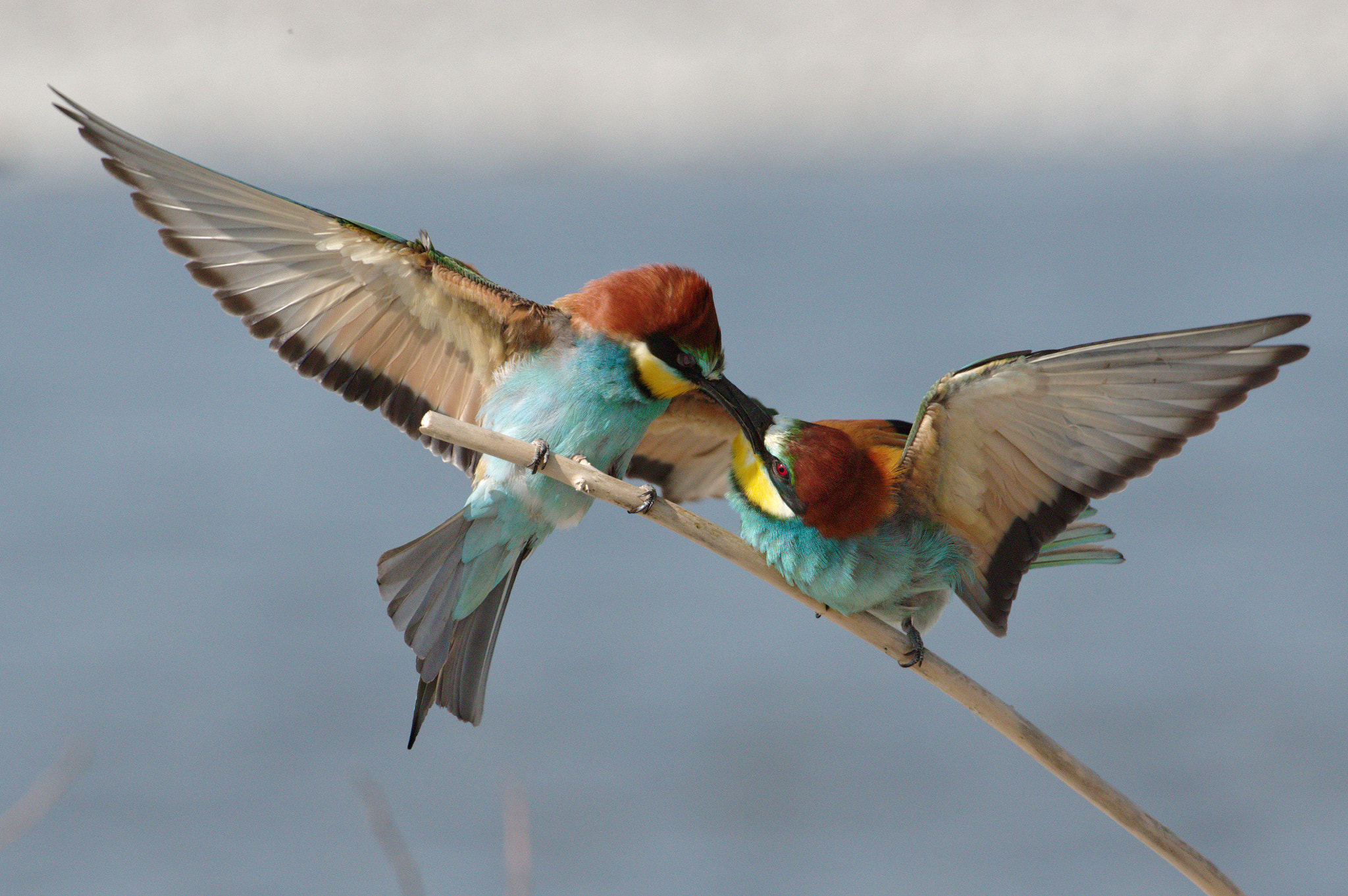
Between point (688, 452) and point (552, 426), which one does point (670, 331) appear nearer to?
point (552, 426)

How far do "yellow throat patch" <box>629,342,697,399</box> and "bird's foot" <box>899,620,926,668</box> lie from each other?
1.50 ft

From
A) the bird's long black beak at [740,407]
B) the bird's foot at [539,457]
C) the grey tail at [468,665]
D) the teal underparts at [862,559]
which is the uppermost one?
the bird's long black beak at [740,407]

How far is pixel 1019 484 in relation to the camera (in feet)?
5.25

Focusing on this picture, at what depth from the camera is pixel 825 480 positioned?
1608 mm

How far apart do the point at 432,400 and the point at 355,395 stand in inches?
4.6

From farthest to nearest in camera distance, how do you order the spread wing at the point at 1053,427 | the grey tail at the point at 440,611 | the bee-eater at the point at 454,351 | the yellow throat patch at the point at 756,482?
the grey tail at the point at 440,611, the bee-eater at the point at 454,351, the yellow throat patch at the point at 756,482, the spread wing at the point at 1053,427

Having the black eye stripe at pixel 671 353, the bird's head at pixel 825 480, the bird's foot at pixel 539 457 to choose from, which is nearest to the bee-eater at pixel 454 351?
the black eye stripe at pixel 671 353

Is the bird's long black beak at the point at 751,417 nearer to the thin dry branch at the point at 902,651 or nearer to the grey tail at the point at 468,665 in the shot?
the thin dry branch at the point at 902,651

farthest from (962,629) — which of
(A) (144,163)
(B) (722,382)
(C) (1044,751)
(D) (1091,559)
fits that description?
(A) (144,163)

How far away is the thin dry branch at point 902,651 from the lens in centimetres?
125

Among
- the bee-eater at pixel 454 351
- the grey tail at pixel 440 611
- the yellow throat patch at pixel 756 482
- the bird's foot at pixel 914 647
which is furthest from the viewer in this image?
the grey tail at pixel 440 611

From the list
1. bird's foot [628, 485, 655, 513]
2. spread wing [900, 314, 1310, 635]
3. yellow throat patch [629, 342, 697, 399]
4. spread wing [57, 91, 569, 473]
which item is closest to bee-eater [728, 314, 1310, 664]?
spread wing [900, 314, 1310, 635]

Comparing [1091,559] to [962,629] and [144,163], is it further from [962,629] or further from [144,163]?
[962,629]

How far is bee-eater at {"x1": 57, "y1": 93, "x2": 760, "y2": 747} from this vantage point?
5.80ft
